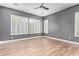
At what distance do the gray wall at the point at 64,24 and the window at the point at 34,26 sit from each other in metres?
1.53

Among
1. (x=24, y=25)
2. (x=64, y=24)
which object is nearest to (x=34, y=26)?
(x=24, y=25)

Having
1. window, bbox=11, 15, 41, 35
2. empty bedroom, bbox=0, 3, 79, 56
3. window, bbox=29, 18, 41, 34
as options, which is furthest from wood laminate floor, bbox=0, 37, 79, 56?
window, bbox=29, 18, 41, 34

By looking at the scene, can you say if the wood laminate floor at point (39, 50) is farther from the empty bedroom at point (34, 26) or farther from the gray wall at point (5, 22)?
the gray wall at point (5, 22)

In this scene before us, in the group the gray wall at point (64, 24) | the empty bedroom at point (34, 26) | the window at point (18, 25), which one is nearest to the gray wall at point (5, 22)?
the empty bedroom at point (34, 26)

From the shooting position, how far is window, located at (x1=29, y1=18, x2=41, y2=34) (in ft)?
22.0

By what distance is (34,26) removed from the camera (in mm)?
7199

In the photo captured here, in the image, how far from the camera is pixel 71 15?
14.8 ft

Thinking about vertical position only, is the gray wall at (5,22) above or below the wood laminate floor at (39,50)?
above

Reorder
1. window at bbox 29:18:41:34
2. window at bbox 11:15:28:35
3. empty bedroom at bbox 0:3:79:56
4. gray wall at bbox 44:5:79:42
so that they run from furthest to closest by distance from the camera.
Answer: window at bbox 29:18:41:34 → window at bbox 11:15:28:35 → gray wall at bbox 44:5:79:42 → empty bedroom at bbox 0:3:79:56

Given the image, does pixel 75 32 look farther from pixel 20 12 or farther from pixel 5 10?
pixel 5 10

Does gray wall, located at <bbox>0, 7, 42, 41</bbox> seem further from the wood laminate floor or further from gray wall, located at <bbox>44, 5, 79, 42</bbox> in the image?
gray wall, located at <bbox>44, 5, 79, 42</bbox>

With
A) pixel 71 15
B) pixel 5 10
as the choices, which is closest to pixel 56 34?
pixel 71 15

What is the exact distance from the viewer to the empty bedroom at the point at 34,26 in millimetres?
3839

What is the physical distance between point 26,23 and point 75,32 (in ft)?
12.0
